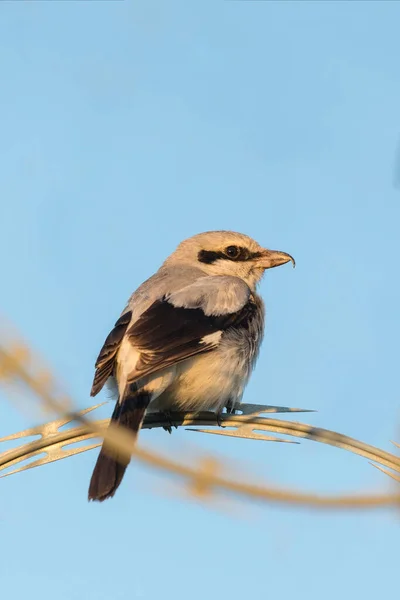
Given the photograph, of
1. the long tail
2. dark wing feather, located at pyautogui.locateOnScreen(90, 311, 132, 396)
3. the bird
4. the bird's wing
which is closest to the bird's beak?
the bird

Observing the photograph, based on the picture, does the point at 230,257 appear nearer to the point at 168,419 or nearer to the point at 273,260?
the point at 273,260

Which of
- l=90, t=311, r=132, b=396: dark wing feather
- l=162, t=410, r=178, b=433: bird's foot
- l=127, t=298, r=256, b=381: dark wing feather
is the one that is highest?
l=127, t=298, r=256, b=381: dark wing feather

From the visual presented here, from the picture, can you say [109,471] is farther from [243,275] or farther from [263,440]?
[243,275]

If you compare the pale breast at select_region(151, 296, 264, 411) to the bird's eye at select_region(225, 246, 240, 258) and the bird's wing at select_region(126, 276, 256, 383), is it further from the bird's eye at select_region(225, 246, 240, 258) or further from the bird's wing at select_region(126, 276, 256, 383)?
the bird's eye at select_region(225, 246, 240, 258)

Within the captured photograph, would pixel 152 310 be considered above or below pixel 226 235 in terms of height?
below

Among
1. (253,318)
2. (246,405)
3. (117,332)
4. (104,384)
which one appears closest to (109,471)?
(246,405)
